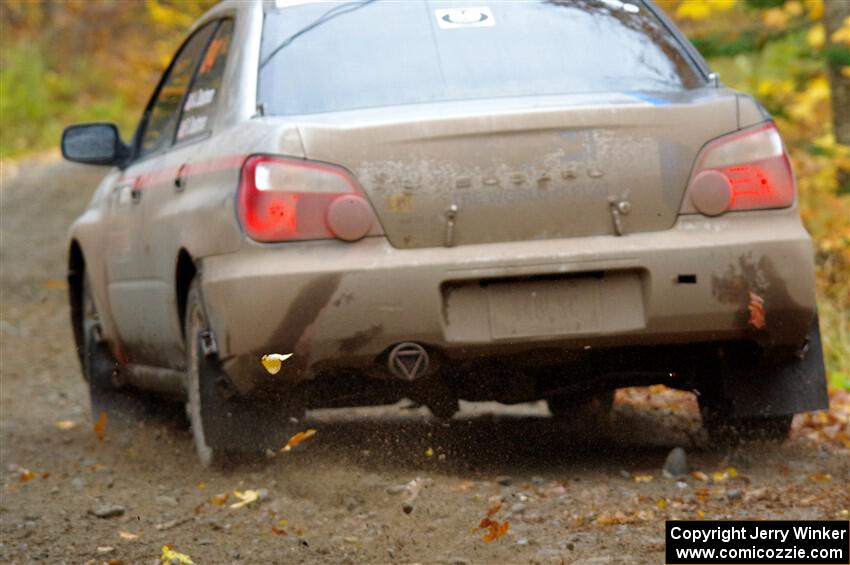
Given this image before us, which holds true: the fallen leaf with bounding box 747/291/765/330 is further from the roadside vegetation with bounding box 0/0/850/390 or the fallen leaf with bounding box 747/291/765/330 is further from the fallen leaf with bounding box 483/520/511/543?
the roadside vegetation with bounding box 0/0/850/390

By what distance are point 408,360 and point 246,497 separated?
0.71 meters

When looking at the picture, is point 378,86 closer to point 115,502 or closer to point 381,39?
point 381,39

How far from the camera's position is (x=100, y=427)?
7480 millimetres

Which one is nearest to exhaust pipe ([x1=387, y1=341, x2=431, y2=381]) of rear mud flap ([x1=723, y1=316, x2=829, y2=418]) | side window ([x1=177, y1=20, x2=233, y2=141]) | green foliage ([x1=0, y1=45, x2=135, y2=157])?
rear mud flap ([x1=723, y1=316, x2=829, y2=418])

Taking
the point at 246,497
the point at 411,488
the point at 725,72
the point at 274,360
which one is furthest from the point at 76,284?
the point at 725,72

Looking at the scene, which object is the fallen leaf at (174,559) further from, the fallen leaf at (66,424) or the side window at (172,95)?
the fallen leaf at (66,424)

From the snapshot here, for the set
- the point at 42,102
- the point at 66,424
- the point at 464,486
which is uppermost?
the point at 464,486

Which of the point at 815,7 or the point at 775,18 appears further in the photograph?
the point at 775,18

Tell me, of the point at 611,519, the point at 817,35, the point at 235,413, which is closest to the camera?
the point at 611,519

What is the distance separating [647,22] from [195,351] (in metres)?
1.98

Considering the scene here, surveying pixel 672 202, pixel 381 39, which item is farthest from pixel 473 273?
pixel 381 39

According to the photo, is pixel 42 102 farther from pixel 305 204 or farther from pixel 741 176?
pixel 741 176

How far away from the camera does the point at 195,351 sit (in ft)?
19.3

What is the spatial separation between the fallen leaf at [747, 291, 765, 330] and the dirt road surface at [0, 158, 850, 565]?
52 centimetres
